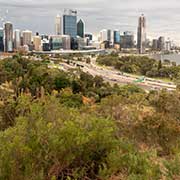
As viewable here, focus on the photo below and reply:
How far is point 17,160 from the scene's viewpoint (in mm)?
4801

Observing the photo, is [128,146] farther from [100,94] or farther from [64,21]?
[64,21]

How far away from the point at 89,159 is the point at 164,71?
40.3 metres

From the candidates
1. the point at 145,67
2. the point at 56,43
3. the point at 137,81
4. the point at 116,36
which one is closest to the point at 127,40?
the point at 116,36

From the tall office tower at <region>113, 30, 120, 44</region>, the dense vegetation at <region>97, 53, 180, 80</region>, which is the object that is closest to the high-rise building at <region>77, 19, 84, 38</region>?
the tall office tower at <region>113, 30, 120, 44</region>

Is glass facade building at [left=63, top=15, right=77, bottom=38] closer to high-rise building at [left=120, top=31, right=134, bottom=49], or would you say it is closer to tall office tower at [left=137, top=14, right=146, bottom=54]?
tall office tower at [left=137, top=14, right=146, bottom=54]

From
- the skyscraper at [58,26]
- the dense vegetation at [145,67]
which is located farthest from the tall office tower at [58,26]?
the dense vegetation at [145,67]

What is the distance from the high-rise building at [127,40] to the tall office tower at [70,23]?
1964cm

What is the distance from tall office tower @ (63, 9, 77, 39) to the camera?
102 metres

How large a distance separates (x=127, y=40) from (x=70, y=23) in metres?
22.5

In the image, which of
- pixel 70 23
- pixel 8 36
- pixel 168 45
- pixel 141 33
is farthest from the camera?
pixel 168 45

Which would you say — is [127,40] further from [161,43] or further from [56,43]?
[56,43]

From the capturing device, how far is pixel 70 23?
10375 centimetres

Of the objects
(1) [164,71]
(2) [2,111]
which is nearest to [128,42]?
(1) [164,71]

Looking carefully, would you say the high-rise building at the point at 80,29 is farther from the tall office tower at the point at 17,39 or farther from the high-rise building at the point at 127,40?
the tall office tower at the point at 17,39
